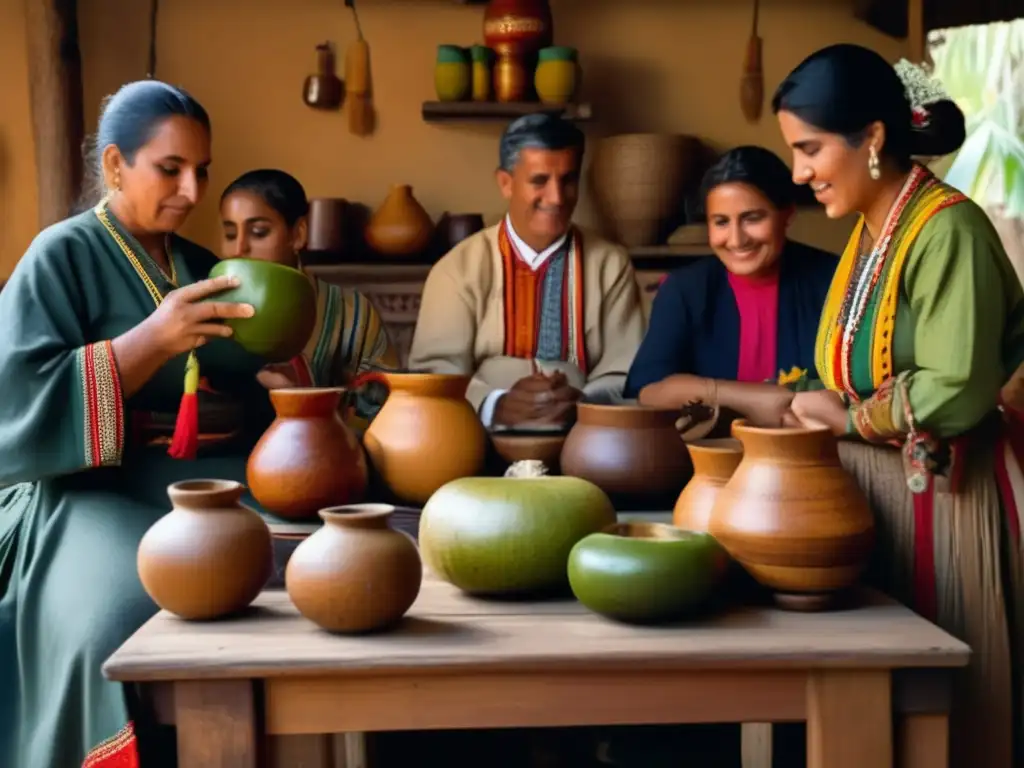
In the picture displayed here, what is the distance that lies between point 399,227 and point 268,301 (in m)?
2.44

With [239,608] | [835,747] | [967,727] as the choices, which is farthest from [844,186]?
[239,608]

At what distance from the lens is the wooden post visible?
4.05m

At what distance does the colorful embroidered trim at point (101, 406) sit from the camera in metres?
2.00

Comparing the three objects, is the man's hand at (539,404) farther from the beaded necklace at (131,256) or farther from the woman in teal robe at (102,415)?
the beaded necklace at (131,256)

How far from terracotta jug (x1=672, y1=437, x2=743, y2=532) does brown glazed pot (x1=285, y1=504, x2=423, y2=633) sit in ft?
1.35

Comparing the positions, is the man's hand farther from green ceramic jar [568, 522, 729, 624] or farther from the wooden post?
the wooden post

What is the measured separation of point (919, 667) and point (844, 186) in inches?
37.8

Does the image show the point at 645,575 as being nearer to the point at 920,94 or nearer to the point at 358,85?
the point at 920,94

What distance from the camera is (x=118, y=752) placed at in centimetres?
145

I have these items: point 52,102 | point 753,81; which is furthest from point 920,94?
point 52,102

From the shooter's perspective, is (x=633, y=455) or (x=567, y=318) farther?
(x=567, y=318)

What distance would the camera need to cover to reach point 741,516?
4.76 ft

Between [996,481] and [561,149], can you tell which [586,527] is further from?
[561,149]

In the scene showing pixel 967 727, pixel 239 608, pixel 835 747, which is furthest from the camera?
pixel 967 727
